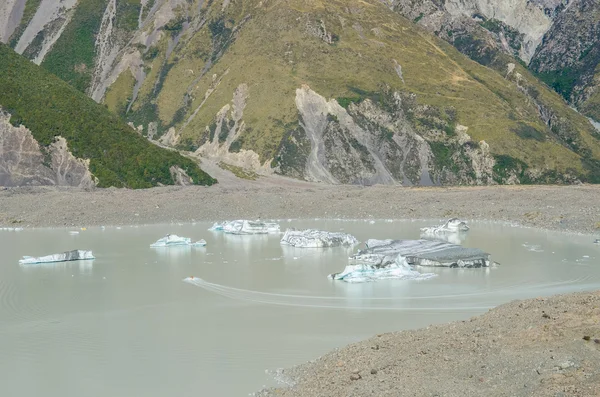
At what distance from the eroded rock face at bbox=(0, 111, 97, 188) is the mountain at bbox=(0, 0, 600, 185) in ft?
89.8

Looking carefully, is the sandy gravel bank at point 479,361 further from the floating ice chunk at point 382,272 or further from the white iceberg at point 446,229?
the white iceberg at point 446,229

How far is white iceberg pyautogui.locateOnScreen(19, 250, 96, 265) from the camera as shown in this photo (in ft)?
113

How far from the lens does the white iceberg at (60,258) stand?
3456cm

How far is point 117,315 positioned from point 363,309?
730cm

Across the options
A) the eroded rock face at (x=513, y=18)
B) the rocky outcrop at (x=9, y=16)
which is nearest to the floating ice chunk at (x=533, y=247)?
the rocky outcrop at (x=9, y=16)

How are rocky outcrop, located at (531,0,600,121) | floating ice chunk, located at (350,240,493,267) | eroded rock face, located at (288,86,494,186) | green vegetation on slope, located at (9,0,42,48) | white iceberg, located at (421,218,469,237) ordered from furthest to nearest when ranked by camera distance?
rocky outcrop, located at (531,0,600,121) → green vegetation on slope, located at (9,0,42,48) → eroded rock face, located at (288,86,494,186) → white iceberg, located at (421,218,469,237) → floating ice chunk, located at (350,240,493,267)

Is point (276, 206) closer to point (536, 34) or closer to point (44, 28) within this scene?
point (44, 28)

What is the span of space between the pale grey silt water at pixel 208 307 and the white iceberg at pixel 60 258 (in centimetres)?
61

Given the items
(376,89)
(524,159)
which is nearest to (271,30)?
(376,89)

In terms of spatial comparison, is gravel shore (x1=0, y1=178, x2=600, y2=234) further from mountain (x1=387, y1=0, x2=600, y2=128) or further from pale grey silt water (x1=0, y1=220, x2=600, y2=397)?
mountain (x1=387, y1=0, x2=600, y2=128)

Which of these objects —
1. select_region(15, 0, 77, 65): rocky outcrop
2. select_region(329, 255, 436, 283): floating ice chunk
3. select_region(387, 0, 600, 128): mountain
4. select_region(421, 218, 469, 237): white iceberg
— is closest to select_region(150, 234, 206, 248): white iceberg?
select_region(329, 255, 436, 283): floating ice chunk

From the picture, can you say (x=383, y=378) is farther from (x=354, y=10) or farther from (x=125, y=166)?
(x=354, y=10)

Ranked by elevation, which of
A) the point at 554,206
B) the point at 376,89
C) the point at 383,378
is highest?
the point at 376,89

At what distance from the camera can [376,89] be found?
101938 millimetres
